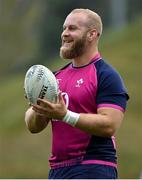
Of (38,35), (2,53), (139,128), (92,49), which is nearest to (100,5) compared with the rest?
(38,35)

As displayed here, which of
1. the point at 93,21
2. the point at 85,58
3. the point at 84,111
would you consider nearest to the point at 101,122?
the point at 84,111

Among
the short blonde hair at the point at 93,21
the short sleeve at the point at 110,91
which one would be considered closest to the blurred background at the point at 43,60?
the short blonde hair at the point at 93,21

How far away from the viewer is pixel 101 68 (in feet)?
28.0

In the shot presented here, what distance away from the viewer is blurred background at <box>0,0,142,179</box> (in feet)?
80.8

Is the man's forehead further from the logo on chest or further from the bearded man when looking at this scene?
the logo on chest

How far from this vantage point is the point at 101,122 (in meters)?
8.25

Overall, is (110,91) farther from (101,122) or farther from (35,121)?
(35,121)

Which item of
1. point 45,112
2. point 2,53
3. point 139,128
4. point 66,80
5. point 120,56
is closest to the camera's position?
point 45,112

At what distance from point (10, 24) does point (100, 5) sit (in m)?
4.63

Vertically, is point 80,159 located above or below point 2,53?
above

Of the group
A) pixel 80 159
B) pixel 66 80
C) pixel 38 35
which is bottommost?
pixel 38 35

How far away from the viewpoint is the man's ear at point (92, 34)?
8.68 m

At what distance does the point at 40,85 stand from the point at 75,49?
51 cm

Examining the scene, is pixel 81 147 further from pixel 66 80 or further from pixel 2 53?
pixel 2 53
